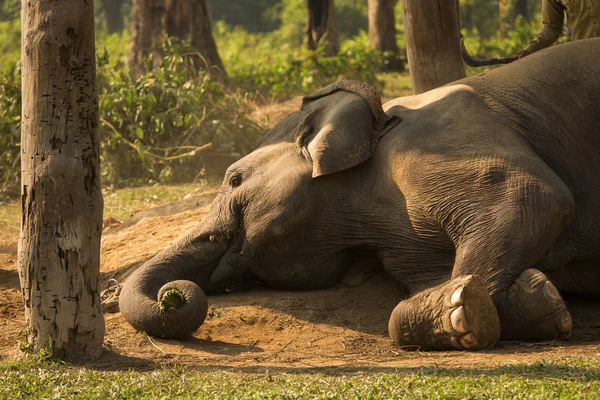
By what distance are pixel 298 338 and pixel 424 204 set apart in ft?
3.56

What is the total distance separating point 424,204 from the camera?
235 inches

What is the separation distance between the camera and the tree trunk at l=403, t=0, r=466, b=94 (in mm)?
7617

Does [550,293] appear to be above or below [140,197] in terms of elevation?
above

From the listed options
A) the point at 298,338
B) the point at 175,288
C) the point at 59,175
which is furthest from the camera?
the point at 298,338

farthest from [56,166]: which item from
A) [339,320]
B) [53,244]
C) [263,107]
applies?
[263,107]

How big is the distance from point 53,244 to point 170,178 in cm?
634

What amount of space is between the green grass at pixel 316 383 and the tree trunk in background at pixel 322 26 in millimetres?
13318

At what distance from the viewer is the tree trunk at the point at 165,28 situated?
1452cm

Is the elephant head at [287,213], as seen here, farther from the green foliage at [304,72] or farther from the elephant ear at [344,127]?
the green foliage at [304,72]

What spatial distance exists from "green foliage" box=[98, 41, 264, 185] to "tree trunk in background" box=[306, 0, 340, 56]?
5.88m

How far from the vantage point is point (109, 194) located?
11289mm

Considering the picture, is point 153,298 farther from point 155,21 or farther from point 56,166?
point 155,21

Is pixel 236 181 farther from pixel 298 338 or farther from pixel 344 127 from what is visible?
pixel 298 338

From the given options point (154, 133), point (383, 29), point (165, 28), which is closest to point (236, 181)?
point (154, 133)
